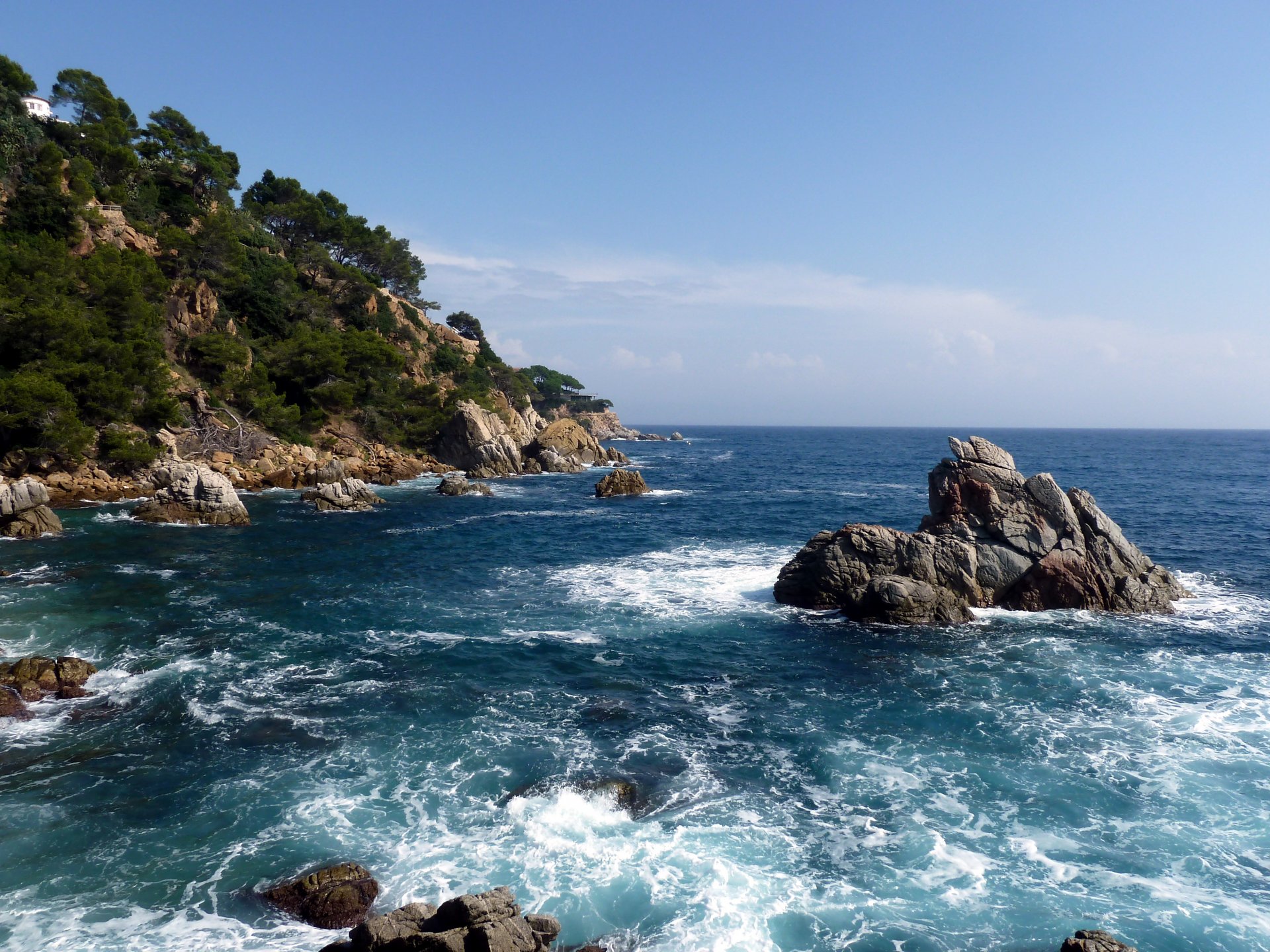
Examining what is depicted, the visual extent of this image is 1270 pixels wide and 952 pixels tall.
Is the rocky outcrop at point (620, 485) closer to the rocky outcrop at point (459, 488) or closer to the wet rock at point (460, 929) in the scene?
the rocky outcrop at point (459, 488)

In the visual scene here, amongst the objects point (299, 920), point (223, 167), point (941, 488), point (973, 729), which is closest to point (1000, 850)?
point (973, 729)

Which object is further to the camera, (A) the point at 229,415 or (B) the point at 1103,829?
(A) the point at 229,415

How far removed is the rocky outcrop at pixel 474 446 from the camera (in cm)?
7344

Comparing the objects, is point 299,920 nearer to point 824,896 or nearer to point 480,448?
point 824,896

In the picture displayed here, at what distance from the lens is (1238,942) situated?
1116cm

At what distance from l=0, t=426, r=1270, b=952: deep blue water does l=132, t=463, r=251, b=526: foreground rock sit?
764 centimetres

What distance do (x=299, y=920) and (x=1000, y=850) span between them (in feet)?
40.5

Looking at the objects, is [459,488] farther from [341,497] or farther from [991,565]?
[991,565]

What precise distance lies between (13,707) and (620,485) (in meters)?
47.5

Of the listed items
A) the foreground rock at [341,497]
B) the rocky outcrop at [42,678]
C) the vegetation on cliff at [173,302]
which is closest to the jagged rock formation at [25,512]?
the vegetation on cliff at [173,302]

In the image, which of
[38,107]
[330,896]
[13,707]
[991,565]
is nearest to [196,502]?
[13,707]

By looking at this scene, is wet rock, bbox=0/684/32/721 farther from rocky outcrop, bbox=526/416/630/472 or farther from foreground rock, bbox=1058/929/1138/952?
rocky outcrop, bbox=526/416/630/472

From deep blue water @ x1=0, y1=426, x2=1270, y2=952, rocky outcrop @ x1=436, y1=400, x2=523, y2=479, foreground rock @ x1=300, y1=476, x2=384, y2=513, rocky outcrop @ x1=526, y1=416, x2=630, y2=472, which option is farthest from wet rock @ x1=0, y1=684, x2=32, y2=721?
rocky outcrop @ x1=526, y1=416, x2=630, y2=472

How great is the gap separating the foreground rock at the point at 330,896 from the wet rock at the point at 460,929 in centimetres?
105
